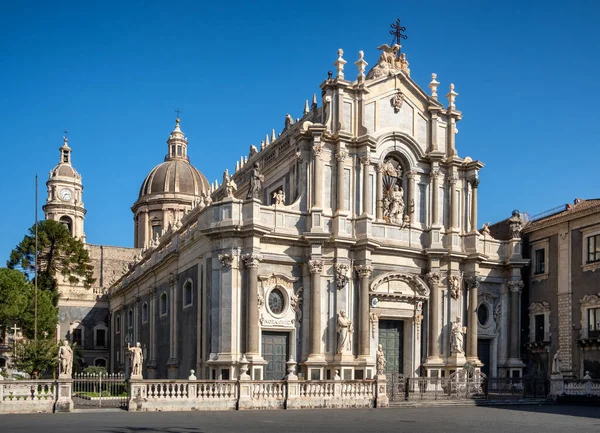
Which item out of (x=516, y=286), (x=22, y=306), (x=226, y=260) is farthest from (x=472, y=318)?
(x=22, y=306)

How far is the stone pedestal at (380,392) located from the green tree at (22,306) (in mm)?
31906

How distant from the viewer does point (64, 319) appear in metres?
67.4

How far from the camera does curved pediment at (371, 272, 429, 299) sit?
38.6 meters

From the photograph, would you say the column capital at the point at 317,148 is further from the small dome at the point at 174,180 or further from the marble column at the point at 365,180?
the small dome at the point at 174,180

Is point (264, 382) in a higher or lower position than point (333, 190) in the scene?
lower

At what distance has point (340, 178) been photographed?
37.6 metres

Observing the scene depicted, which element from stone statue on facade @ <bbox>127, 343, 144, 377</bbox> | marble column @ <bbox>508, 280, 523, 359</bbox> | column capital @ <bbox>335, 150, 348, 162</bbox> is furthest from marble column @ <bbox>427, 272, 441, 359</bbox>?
stone statue on facade @ <bbox>127, 343, 144, 377</bbox>

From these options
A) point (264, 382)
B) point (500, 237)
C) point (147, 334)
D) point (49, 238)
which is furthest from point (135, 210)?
point (264, 382)

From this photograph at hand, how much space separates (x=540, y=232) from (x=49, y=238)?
37.6 m

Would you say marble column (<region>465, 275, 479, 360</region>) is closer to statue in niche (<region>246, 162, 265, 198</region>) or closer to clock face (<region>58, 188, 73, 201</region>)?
statue in niche (<region>246, 162, 265, 198</region>)

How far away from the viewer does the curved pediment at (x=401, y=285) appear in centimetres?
3861

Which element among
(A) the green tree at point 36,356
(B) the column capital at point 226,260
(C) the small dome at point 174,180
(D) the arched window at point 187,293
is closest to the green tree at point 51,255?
(A) the green tree at point 36,356

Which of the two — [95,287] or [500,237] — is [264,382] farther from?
[95,287]

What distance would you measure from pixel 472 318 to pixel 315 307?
959 cm
